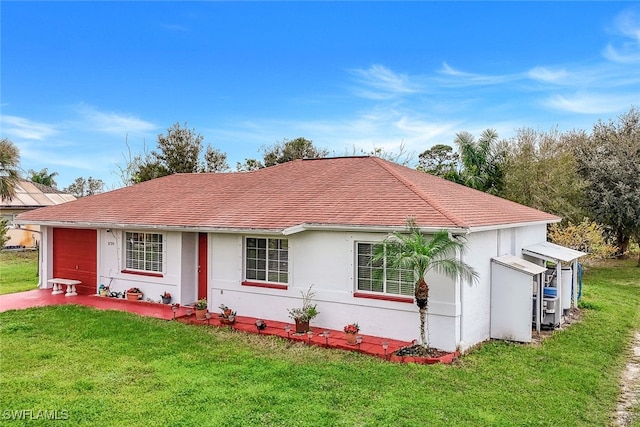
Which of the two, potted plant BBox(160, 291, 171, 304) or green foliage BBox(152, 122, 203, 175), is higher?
green foliage BBox(152, 122, 203, 175)

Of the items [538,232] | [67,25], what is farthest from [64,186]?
[538,232]

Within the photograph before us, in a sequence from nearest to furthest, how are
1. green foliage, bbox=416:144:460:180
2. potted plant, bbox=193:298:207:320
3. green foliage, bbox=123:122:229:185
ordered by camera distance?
1. potted plant, bbox=193:298:207:320
2. green foliage, bbox=123:122:229:185
3. green foliage, bbox=416:144:460:180

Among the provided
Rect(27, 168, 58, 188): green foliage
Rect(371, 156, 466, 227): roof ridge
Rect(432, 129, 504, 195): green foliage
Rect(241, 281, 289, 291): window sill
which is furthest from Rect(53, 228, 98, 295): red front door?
Rect(27, 168, 58, 188): green foliage

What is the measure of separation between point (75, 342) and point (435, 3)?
15384 millimetres

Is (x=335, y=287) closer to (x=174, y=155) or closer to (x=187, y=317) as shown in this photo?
(x=187, y=317)

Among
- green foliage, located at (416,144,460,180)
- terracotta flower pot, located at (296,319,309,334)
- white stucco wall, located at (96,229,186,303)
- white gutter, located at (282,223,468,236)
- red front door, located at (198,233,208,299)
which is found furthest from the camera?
green foliage, located at (416,144,460,180)

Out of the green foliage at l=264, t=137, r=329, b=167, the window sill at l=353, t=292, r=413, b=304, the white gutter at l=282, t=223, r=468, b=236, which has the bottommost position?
the window sill at l=353, t=292, r=413, b=304

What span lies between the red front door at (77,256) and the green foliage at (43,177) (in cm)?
5258

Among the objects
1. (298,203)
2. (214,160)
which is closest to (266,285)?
(298,203)

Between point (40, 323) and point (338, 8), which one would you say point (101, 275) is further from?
point (338, 8)

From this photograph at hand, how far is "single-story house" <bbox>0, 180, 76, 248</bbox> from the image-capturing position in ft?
110

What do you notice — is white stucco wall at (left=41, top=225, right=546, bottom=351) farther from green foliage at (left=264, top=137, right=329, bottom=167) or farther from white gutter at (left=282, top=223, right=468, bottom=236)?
green foliage at (left=264, top=137, right=329, bottom=167)

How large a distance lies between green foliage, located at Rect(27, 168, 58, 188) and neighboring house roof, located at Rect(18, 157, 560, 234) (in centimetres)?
5162

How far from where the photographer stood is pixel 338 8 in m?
16.5
